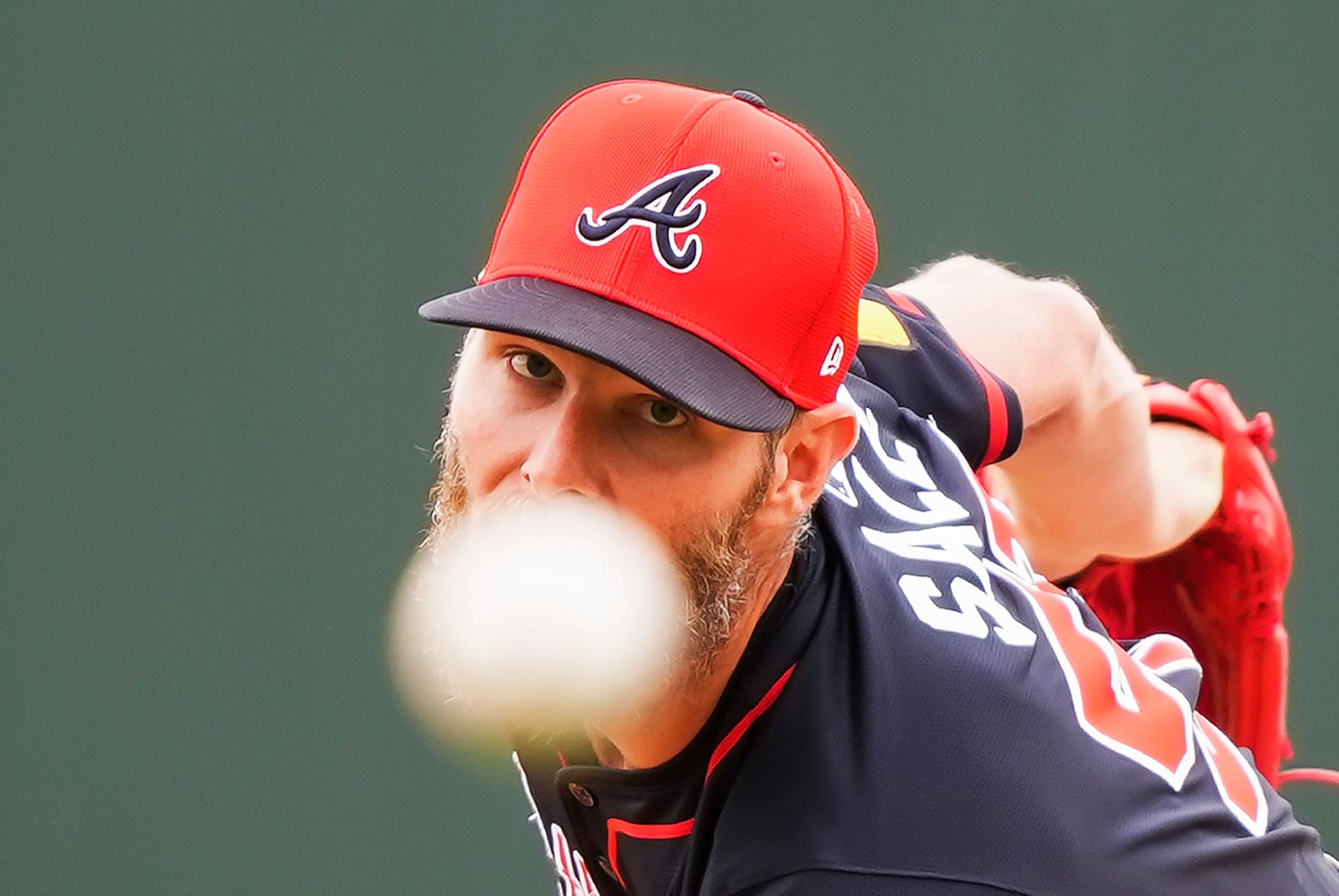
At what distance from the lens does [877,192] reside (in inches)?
51.8

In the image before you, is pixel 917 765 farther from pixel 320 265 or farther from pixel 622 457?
pixel 320 265

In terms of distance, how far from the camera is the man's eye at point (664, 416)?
0.58 m

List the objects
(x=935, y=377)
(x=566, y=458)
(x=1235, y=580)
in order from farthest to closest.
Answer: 1. (x=1235, y=580)
2. (x=935, y=377)
3. (x=566, y=458)

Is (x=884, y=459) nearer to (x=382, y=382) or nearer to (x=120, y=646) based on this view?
(x=382, y=382)

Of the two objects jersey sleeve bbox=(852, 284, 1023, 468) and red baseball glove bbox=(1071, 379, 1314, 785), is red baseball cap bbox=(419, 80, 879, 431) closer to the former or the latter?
jersey sleeve bbox=(852, 284, 1023, 468)

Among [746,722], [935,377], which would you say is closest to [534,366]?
[746,722]

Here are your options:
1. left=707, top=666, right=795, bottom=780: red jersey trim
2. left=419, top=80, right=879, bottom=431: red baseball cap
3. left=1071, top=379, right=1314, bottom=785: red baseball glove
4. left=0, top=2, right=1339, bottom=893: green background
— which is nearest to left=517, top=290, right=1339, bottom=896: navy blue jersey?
left=707, top=666, right=795, bottom=780: red jersey trim

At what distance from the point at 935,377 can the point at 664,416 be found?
33 centimetres

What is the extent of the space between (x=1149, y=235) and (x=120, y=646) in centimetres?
84

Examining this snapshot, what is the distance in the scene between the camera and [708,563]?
0.60 meters

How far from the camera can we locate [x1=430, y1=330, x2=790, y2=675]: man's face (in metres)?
0.57

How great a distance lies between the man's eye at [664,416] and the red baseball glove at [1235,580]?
0.61 meters

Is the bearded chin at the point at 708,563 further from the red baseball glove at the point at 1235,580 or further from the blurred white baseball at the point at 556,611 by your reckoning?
the red baseball glove at the point at 1235,580

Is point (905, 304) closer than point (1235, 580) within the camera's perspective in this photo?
Yes
